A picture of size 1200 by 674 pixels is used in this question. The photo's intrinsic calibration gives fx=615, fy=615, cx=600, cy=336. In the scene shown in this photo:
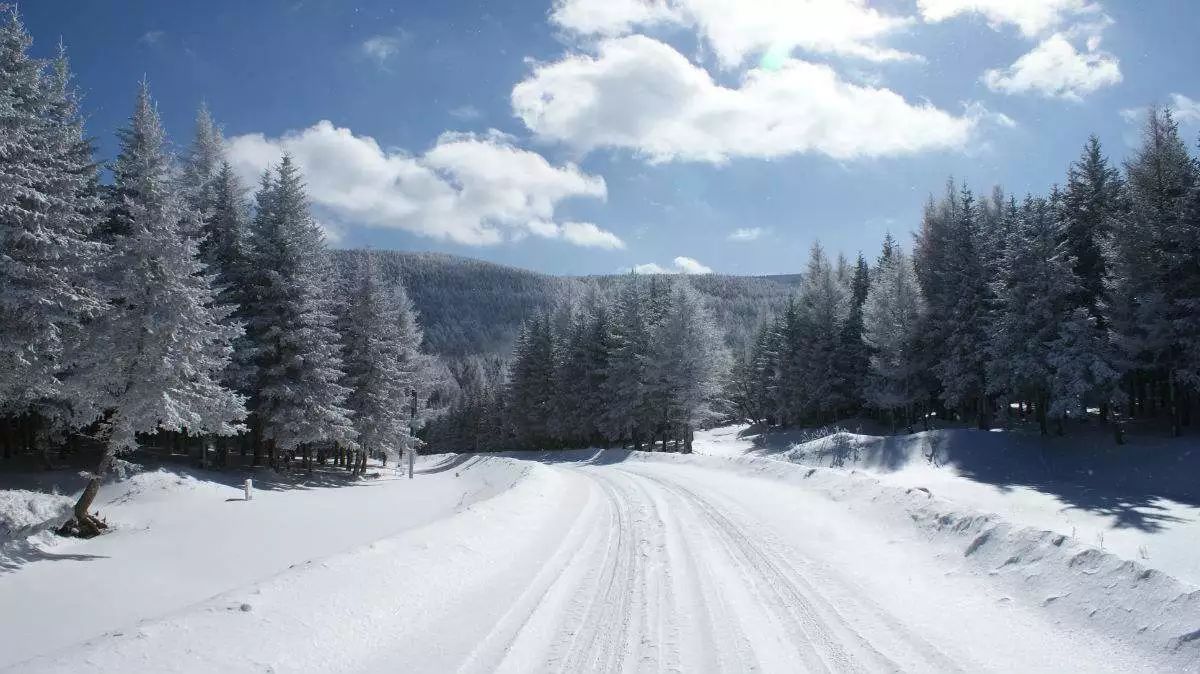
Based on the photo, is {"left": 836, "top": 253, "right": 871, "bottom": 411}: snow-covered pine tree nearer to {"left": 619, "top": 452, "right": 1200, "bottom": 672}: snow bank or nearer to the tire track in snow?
{"left": 619, "top": 452, "right": 1200, "bottom": 672}: snow bank

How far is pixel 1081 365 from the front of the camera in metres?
26.4

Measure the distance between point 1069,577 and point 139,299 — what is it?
71.3 ft

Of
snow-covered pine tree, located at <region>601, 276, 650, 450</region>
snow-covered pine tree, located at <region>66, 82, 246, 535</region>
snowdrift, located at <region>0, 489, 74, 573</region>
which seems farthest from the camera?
snow-covered pine tree, located at <region>601, 276, 650, 450</region>

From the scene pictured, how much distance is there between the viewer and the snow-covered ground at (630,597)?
599 cm

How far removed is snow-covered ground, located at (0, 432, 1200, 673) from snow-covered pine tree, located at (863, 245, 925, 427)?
2605 cm

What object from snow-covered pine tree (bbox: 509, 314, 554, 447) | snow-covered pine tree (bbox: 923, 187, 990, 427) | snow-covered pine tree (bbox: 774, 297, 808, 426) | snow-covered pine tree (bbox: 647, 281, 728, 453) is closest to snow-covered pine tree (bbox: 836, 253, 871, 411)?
snow-covered pine tree (bbox: 774, 297, 808, 426)

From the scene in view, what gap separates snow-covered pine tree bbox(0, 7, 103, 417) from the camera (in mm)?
15555

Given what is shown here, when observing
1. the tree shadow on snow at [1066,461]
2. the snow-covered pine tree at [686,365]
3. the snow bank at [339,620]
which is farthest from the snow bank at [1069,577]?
the snow-covered pine tree at [686,365]

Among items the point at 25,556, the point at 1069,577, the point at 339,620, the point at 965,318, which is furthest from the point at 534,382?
the point at 1069,577

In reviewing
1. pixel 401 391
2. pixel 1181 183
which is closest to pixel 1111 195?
pixel 1181 183

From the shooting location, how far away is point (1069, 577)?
7637 mm

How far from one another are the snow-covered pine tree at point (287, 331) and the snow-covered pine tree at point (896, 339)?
32134 mm

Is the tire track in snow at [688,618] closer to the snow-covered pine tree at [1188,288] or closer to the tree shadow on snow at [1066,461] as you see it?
the tree shadow on snow at [1066,461]

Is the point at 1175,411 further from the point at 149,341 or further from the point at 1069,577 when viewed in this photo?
the point at 149,341
